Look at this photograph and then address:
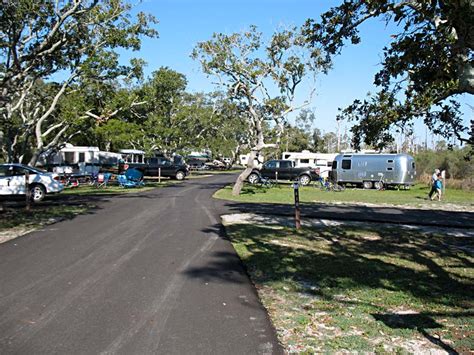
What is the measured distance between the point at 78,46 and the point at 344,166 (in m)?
22.2

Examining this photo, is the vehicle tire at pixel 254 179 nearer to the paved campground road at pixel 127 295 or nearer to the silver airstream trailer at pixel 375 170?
the silver airstream trailer at pixel 375 170

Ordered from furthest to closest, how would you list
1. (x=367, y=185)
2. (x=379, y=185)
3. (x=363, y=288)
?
(x=367, y=185)
(x=379, y=185)
(x=363, y=288)

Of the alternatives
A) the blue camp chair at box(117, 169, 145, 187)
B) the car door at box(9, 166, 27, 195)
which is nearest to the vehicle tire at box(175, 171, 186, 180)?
the blue camp chair at box(117, 169, 145, 187)

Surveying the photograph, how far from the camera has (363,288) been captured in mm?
6766

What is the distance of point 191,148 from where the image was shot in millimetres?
51312

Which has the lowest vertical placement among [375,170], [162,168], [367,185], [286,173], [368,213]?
[368,213]

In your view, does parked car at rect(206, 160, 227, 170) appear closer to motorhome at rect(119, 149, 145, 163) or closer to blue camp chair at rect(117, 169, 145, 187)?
motorhome at rect(119, 149, 145, 163)

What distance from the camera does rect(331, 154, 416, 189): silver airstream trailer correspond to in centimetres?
3222

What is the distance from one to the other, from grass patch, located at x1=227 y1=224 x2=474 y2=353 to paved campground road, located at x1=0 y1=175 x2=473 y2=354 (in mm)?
397

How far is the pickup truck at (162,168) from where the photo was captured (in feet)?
124

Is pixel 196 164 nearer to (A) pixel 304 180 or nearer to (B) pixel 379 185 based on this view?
(A) pixel 304 180

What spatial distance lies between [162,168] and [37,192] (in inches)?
771

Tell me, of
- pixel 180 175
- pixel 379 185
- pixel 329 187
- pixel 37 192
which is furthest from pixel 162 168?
pixel 37 192

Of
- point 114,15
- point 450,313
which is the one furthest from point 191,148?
point 450,313
